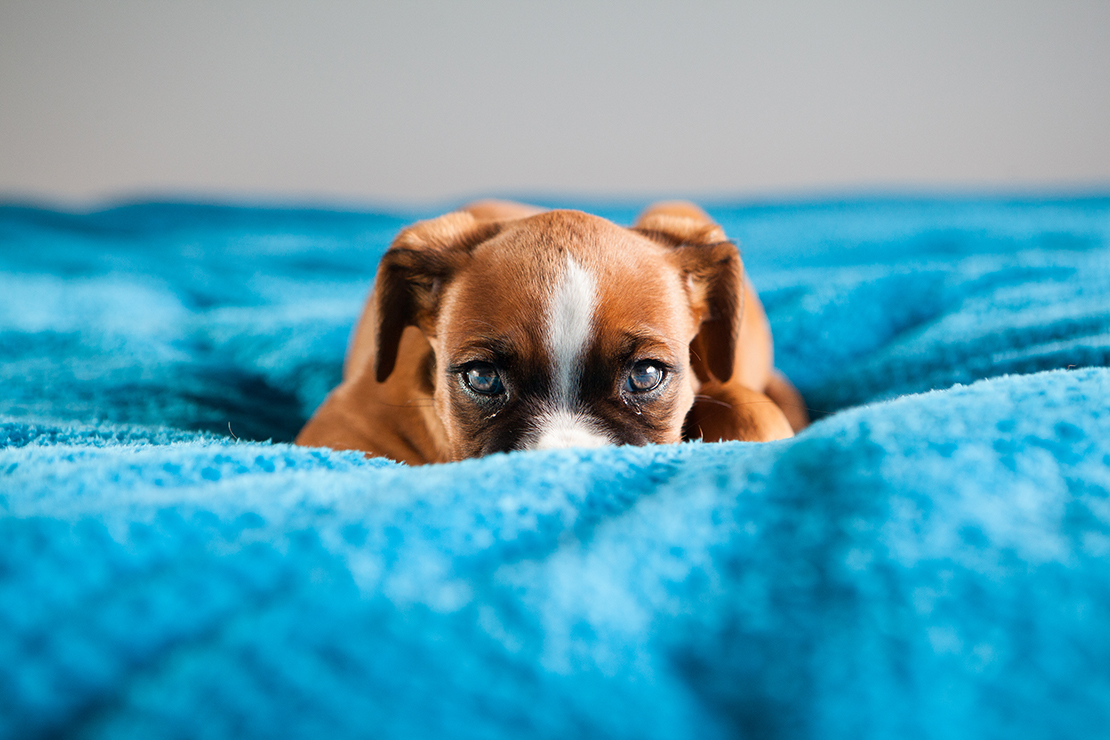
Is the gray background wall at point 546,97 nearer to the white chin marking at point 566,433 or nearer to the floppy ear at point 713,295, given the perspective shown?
the floppy ear at point 713,295

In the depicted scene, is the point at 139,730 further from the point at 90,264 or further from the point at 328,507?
the point at 90,264

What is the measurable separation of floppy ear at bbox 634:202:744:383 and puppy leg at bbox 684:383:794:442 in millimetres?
51

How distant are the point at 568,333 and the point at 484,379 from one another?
203mm

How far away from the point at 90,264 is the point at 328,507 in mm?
3797

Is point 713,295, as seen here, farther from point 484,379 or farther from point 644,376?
point 484,379

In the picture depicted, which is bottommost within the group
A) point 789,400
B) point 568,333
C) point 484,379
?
point 789,400

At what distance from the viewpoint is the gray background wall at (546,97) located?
6.39 meters

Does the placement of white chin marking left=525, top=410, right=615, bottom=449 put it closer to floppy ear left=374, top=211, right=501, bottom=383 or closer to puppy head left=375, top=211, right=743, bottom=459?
puppy head left=375, top=211, right=743, bottom=459

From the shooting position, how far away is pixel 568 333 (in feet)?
4.42

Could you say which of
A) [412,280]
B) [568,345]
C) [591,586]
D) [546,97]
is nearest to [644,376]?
[568,345]

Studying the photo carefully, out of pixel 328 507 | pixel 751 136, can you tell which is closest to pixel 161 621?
pixel 328 507

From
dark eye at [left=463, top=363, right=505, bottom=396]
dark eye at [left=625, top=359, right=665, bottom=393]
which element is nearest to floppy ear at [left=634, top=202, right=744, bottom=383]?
dark eye at [left=625, top=359, right=665, bottom=393]

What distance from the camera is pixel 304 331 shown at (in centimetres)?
229

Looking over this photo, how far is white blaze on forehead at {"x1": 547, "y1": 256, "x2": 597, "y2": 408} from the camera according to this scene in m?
1.35
